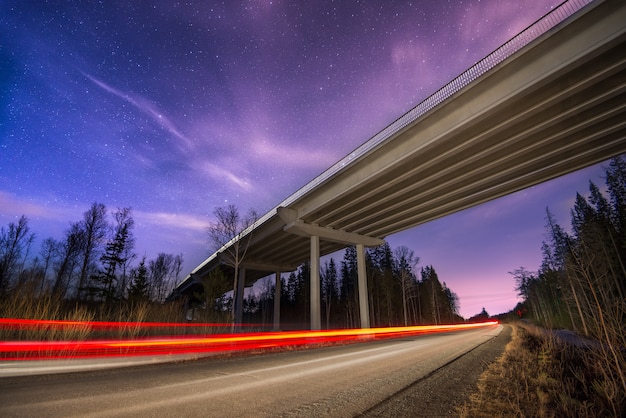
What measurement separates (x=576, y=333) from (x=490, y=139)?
13.1 m

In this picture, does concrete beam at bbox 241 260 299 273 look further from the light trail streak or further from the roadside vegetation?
the roadside vegetation

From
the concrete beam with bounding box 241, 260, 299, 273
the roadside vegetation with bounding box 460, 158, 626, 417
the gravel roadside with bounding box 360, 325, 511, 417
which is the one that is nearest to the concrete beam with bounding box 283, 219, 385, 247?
the roadside vegetation with bounding box 460, 158, 626, 417

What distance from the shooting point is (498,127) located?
569 inches

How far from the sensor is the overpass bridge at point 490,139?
11273 millimetres

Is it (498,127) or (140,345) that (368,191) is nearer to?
(498,127)

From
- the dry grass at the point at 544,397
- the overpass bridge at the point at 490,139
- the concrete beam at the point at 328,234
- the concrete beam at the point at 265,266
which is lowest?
the dry grass at the point at 544,397

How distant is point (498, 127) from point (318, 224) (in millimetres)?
17677

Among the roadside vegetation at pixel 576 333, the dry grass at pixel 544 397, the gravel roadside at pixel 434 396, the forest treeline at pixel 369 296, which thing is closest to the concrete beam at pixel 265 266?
the forest treeline at pixel 369 296

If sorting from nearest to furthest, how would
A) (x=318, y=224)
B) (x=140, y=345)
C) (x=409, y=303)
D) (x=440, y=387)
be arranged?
1. (x=440, y=387)
2. (x=140, y=345)
3. (x=318, y=224)
4. (x=409, y=303)

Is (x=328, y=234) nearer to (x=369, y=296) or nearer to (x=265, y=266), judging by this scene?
(x=265, y=266)

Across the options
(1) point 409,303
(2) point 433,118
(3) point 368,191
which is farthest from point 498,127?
(1) point 409,303

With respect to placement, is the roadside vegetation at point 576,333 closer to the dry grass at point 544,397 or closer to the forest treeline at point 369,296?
the dry grass at point 544,397

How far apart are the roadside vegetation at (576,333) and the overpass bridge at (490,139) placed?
6253mm

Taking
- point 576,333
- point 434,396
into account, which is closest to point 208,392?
point 434,396
